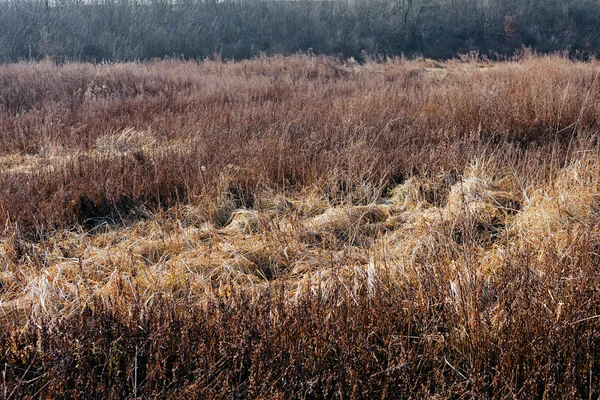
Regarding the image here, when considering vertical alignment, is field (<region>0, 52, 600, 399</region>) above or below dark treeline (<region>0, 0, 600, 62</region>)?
below

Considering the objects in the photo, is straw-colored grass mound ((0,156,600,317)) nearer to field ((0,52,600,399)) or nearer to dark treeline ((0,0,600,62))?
field ((0,52,600,399))

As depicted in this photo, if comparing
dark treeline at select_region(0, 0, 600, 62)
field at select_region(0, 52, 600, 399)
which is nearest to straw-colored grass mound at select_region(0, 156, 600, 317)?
field at select_region(0, 52, 600, 399)

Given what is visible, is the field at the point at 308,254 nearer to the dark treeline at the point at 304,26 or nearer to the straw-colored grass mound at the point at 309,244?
the straw-colored grass mound at the point at 309,244

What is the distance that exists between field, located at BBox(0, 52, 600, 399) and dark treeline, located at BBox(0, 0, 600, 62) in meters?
20.2

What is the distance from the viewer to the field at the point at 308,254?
224cm

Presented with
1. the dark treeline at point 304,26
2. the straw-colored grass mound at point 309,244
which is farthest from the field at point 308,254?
the dark treeline at point 304,26

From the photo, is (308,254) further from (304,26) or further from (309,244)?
(304,26)

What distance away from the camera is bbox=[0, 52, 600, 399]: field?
2244 millimetres

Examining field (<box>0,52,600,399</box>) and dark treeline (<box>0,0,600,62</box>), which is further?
dark treeline (<box>0,0,600,62</box>)

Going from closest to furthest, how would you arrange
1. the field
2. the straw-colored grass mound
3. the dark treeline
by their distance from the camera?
the field < the straw-colored grass mound < the dark treeline

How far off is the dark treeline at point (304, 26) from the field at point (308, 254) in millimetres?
20205

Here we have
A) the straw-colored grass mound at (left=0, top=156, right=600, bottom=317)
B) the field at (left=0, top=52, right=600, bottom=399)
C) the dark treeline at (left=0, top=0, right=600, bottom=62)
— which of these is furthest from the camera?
the dark treeline at (left=0, top=0, right=600, bottom=62)

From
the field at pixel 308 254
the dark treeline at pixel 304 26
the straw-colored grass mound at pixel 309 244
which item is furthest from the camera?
the dark treeline at pixel 304 26

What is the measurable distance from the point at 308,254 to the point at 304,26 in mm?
29327
